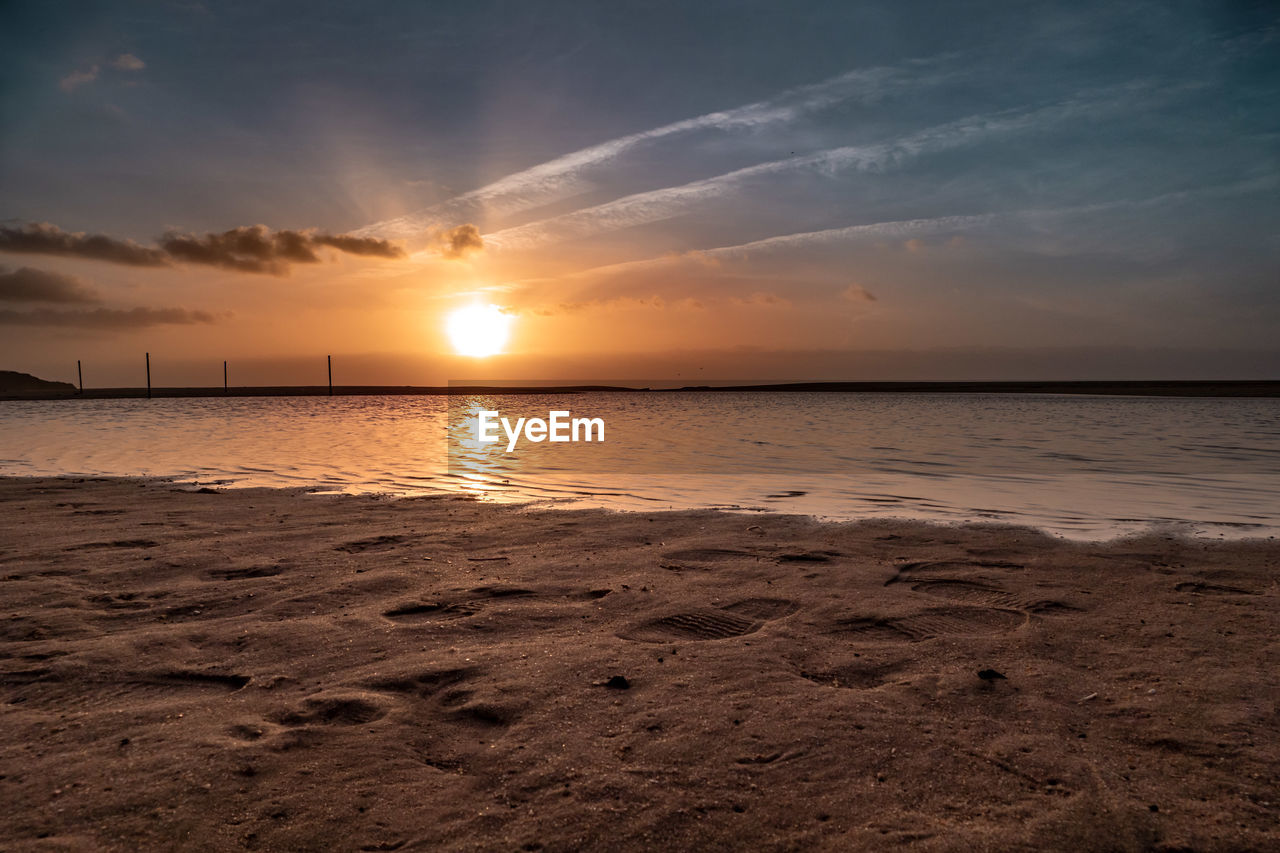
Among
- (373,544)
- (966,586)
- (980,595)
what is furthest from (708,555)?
(373,544)

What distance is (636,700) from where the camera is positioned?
3.49 m

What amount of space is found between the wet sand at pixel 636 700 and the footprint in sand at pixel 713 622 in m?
0.03

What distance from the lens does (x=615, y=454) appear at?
1741 cm

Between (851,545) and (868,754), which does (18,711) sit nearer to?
(868,754)

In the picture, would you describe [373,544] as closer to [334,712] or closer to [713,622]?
[334,712]

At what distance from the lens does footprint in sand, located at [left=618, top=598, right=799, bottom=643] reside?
4.46 m

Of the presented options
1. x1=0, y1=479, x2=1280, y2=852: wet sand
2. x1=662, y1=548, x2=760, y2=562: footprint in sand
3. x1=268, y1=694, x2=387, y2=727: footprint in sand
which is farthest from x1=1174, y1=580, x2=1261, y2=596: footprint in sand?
x1=268, y1=694, x2=387, y2=727: footprint in sand

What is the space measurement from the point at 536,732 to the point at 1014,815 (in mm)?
1961

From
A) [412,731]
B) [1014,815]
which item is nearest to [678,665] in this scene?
[412,731]

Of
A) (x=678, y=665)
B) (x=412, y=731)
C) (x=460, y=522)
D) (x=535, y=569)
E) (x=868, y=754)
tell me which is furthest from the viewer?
(x=460, y=522)

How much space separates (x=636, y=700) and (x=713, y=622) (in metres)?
1.32

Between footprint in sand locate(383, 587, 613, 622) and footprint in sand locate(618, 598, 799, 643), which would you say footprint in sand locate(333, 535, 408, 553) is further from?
footprint in sand locate(618, 598, 799, 643)

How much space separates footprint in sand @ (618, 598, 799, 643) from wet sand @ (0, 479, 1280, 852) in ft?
0.09

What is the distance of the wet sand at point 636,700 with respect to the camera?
2.58 meters
